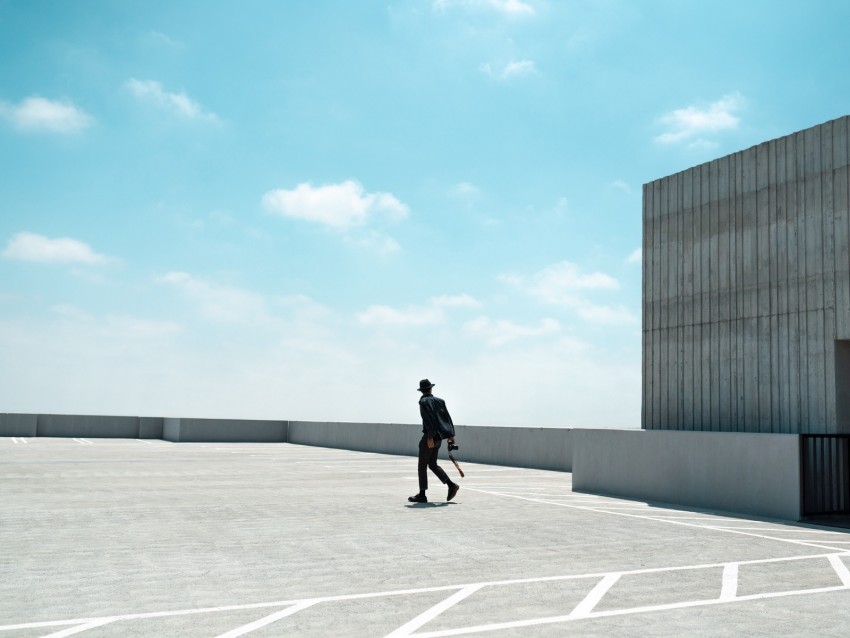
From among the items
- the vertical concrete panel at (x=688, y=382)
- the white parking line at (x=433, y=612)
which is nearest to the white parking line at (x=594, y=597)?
the white parking line at (x=433, y=612)

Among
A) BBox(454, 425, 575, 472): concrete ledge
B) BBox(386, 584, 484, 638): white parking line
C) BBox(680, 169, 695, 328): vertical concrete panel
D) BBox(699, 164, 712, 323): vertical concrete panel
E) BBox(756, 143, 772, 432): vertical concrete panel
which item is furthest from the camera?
BBox(454, 425, 575, 472): concrete ledge

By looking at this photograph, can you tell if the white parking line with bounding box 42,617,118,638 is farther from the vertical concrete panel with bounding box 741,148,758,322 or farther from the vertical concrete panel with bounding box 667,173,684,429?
the vertical concrete panel with bounding box 667,173,684,429

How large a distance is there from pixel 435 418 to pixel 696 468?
160 inches

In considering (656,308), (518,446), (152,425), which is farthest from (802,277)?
(152,425)

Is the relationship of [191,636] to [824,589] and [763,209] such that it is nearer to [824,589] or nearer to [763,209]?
[824,589]

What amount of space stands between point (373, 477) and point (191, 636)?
12.6 m

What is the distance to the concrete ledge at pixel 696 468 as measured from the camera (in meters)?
11.6

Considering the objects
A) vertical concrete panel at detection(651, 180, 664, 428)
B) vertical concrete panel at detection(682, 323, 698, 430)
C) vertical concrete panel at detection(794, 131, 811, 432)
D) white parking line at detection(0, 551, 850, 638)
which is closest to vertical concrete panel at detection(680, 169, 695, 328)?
vertical concrete panel at detection(682, 323, 698, 430)

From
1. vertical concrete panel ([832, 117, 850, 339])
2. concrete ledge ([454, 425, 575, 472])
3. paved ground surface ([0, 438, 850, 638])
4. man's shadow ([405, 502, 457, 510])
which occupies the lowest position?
man's shadow ([405, 502, 457, 510])

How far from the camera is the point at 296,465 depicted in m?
21.2

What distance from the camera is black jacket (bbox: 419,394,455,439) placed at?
1250 centimetres

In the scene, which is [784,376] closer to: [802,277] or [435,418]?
[802,277]

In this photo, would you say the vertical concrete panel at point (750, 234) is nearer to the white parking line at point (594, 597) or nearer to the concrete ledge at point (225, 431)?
the white parking line at point (594, 597)

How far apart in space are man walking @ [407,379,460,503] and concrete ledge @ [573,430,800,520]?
3247 mm
